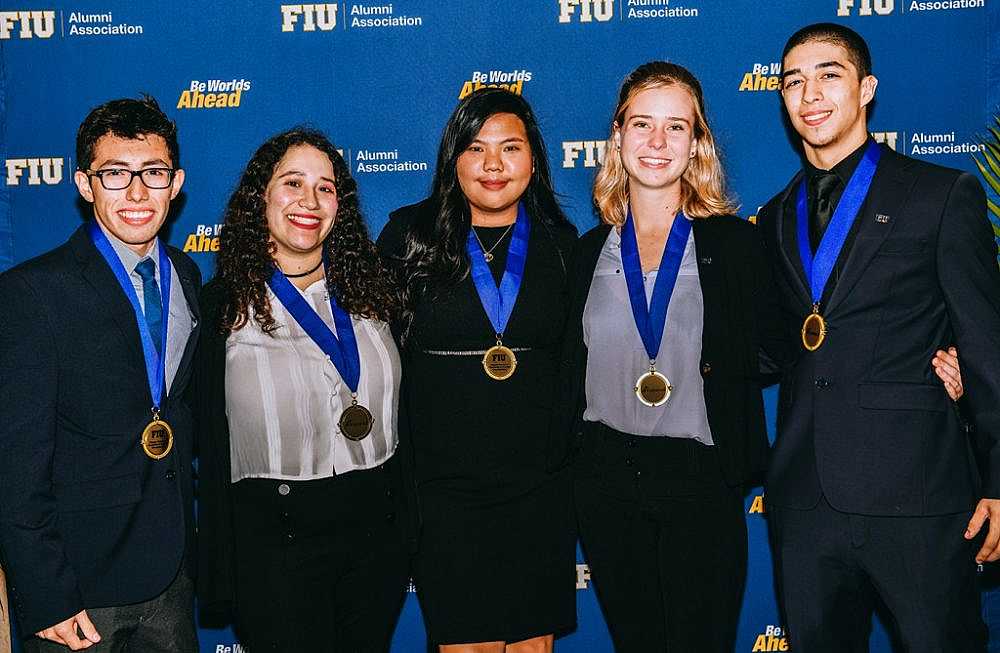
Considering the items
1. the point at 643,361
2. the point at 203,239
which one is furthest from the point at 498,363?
the point at 203,239

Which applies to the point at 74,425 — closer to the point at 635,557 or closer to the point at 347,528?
the point at 347,528

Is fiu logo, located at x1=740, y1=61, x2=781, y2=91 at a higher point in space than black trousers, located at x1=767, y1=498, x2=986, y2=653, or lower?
higher

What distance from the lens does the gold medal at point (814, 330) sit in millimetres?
2795

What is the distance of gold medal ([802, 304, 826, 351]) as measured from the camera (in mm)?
2795

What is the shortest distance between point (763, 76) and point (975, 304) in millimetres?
2027

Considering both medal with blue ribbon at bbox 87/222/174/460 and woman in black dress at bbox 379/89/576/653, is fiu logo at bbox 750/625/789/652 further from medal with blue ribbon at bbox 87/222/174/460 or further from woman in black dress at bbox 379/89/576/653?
medal with blue ribbon at bbox 87/222/174/460

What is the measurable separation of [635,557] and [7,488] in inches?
76.1

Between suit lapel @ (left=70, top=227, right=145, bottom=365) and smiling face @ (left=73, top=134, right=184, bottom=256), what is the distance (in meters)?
0.11

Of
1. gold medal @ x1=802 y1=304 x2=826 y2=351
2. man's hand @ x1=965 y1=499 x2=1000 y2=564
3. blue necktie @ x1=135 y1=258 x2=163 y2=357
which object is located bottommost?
man's hand @ x1=965 y1=499 x2=1000 y2=564

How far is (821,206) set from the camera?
292cm

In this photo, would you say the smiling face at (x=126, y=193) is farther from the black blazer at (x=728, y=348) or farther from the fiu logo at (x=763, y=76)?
the fiu logo at (x=763, y=76)

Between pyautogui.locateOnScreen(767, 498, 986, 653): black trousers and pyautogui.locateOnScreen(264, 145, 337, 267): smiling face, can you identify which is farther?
pyautogui.locateOnScreen(264, 145, 337, 267): smiling face

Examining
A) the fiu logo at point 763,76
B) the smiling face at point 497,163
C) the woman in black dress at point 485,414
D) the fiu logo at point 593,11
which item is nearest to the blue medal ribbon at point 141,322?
the woman in black dress at point 485,414

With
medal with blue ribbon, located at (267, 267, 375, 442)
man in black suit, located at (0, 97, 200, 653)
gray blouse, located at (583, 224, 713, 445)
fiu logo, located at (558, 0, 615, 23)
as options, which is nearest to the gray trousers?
man in black suit, located at (0, 97, 200, 653)
